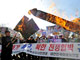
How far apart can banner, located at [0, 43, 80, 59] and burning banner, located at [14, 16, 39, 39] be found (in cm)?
113

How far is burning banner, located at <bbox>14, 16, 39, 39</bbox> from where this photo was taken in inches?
317

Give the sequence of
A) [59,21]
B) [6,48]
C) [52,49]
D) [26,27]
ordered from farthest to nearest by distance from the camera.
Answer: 1. [26,27]
2. [59,21]
3. [6,48]
4. [52,49]

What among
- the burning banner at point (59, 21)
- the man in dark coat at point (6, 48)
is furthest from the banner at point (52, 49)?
the burning banner at point (59, 21)

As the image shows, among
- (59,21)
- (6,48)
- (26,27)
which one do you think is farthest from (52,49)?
(26,27)

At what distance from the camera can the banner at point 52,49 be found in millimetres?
5332

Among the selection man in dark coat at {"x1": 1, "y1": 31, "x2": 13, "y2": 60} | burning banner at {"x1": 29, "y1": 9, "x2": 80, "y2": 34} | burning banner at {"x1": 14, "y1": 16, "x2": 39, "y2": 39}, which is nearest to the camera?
man in dark coat at {"x1": 1, "y1": 31, "x2": 13, "y2": 60}

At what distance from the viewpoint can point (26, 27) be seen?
8320mm

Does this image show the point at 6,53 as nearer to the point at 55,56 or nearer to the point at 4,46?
the point at 4,46

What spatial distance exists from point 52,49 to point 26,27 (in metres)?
2.93

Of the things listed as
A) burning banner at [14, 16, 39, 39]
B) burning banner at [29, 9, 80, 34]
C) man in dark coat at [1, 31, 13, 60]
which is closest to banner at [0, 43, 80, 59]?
man in dark coat at [1, 31, 13, 60]

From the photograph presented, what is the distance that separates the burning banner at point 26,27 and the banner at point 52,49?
44.4 inches

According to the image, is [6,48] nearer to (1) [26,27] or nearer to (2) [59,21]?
(1) [26,27]

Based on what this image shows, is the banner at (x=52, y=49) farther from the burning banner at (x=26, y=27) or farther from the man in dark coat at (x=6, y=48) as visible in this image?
the burning banner at (x=26, y=27)

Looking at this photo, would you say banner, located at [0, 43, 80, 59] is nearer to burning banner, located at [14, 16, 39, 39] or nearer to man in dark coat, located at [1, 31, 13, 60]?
man in dark coat, located at [1, 31, 13, 60]
